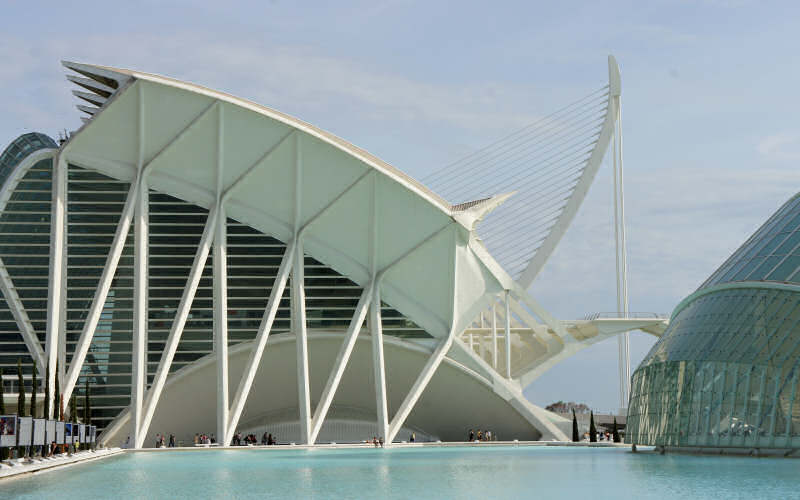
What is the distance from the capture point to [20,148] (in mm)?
52812

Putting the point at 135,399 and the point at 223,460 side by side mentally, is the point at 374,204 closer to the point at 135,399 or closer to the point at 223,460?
the point at 135,399

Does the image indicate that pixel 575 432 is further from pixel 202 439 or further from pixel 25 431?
pixel 25 431

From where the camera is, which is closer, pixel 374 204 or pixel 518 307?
pixel 374 204

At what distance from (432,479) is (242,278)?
31978mm

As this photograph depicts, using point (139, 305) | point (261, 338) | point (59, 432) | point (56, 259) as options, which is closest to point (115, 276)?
point (56, 259)

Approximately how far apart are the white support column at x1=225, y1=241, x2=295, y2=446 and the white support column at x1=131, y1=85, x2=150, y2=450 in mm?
4415

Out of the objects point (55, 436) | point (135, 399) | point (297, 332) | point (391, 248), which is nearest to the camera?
point (55, 436)

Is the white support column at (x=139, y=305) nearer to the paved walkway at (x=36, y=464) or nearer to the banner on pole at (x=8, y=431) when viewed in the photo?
the paved walkway at (x=36, y=464)

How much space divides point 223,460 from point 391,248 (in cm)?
2181

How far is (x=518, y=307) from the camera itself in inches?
2328

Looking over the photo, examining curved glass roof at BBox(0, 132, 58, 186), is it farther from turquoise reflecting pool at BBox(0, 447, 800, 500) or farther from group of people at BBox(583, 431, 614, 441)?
group of people at BBox(583, 431, 614, 441)

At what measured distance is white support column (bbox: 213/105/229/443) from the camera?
48.7 meters

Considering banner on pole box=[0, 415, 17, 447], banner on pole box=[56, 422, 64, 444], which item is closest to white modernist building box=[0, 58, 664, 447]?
banner on pole box=[56, 422, 64, 444]

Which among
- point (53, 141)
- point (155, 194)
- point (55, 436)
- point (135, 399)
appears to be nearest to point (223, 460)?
point (55, 436)
